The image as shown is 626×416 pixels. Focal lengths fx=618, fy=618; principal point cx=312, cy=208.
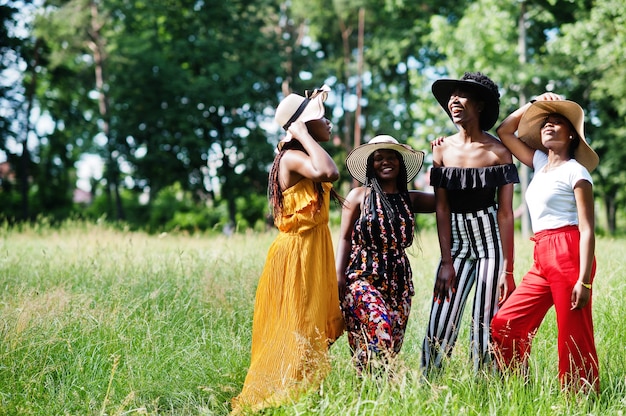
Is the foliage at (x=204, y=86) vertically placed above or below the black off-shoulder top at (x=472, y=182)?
above

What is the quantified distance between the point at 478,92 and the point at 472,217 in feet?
2.43

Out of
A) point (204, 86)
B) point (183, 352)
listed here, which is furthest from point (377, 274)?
point (204, 86)

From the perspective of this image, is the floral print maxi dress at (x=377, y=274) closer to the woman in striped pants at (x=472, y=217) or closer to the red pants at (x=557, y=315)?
the woman in striped pants at (x=472, y=217)

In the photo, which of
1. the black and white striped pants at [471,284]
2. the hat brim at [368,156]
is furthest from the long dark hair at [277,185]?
the black and white striped pants at [471,284]

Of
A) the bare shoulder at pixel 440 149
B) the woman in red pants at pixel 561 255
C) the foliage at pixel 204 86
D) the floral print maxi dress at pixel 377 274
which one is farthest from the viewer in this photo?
the foliage at pixel 204 86

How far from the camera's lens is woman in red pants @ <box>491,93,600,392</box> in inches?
128

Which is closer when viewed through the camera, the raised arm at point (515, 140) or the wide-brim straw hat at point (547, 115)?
the wide-brim straw hat at point (547, 115)

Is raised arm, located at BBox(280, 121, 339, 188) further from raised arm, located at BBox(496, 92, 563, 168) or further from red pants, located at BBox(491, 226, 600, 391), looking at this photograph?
red pants, located at BBox(491, 226, 600, 391)

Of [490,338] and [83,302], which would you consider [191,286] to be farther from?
[490,338]

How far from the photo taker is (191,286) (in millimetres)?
5922

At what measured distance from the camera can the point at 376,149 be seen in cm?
376

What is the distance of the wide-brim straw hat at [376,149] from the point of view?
371 centimetres

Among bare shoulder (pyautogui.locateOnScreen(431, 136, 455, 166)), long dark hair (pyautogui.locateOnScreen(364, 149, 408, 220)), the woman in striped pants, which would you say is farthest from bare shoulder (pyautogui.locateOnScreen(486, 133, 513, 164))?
long dark hair (pyautogui.locateOnScreen(364, 149, 408, 220))

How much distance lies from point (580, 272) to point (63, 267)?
519 cm
